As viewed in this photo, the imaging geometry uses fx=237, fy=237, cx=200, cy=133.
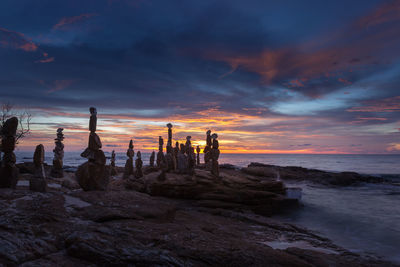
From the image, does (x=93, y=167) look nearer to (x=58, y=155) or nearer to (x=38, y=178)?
(x=38, y=178)

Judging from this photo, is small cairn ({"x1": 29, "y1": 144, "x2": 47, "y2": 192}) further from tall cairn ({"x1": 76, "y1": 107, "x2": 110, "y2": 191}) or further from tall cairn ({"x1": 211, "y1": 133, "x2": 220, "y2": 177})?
tall cairn ({"x1": 211, "y1": 133, "x2": 220, "y2": 177})

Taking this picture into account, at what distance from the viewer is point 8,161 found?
37.5 ft

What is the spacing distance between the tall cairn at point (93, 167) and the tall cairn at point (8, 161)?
2784 mm

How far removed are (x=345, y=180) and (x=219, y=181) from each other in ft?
101

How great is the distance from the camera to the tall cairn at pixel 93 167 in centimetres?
1228

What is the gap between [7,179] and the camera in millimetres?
11258

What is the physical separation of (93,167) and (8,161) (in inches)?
150

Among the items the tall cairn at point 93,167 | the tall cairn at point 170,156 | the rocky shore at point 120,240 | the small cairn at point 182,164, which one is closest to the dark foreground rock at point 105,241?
the rocky shore at point 120,240

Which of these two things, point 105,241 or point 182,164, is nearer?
point 105,241

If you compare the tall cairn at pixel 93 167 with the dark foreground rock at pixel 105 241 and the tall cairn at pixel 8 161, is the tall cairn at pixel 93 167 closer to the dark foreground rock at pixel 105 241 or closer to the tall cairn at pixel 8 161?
the dark foreground rock at pixel 105 241

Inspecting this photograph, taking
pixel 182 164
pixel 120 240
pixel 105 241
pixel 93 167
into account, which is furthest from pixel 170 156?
pixel 105 241

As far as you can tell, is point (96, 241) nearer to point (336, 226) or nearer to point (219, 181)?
point (219, 181)

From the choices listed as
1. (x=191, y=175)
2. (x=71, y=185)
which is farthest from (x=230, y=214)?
(x=71, y=185)

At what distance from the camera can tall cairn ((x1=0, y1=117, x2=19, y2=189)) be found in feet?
36.8
